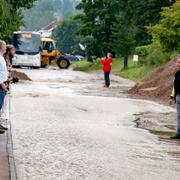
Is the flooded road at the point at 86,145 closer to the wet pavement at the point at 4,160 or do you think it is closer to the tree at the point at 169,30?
the wet pavement at the point at 4,160

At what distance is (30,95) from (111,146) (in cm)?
1147

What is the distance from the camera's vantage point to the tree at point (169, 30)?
3372 cm

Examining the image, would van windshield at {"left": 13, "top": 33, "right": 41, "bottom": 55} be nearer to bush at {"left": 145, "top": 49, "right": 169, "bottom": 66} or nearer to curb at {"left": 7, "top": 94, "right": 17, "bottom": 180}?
bush at {"left": 145, "top": 49, "right": 169, "bottom": 66}

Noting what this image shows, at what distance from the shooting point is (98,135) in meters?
14.3

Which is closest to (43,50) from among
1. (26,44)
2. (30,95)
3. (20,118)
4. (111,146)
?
(26,44)

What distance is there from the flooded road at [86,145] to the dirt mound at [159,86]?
5187 mm

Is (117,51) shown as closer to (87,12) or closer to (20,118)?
(87,12)

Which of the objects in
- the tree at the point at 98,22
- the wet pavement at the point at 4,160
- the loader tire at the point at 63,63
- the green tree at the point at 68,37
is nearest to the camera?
the wet pavement at the point at 4,160

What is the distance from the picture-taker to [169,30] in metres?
34.4

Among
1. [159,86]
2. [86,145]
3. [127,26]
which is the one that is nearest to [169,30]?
[159,86]

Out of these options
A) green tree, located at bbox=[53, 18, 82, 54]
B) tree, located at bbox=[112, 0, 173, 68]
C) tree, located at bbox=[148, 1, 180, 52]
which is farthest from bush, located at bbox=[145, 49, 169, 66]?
green tree, located at bbox=[53, 18, 82, 54]

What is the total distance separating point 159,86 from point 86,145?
15.5 meters

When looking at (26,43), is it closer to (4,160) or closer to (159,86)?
(159,86)

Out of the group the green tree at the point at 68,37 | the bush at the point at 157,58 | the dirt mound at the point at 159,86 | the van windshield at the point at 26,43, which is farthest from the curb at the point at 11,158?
the green tree at the point at 68,37
